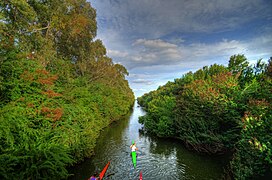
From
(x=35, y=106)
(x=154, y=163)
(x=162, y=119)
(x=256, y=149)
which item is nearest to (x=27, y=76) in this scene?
(x=35, y=106)

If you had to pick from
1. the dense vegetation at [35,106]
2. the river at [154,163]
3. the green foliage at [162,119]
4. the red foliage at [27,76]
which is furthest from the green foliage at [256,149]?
the red foliage at [27,76]

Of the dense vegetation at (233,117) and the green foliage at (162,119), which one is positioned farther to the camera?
the green foliage at (162,119)

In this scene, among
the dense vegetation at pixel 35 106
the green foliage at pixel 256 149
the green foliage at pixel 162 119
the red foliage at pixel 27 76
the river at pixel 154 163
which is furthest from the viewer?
the green foliage at pixel 162 119

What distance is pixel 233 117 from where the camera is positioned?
12805 mm

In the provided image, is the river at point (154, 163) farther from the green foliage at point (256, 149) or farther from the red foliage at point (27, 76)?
the red foliage at point (27, 76)

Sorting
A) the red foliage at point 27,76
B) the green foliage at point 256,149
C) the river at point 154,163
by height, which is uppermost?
the red foliage at point 27,76

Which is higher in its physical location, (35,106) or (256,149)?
(35,106)

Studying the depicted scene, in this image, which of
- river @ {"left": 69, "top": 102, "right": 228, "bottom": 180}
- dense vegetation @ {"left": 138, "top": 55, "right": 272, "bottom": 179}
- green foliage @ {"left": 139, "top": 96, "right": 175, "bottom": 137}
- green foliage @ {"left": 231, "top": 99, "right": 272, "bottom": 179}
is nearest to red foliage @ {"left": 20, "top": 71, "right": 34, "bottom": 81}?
river @ {"left": 69, "top": 102, "right": 228, "bottom": 180}

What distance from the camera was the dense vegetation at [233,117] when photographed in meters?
7.39

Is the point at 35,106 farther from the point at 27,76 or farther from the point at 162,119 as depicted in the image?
the point at 162,119

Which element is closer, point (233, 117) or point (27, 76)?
point (27, 76)

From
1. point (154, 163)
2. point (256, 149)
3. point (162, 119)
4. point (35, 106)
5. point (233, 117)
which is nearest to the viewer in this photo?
point (256, 149)

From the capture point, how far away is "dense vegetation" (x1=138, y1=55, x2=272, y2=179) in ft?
24.3

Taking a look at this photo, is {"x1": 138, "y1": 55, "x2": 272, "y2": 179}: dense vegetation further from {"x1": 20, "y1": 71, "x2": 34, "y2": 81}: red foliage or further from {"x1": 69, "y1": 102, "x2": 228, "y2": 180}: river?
{"x1": 20, "y1": 71, "x2": 34, "y2": 81}: red foliage
